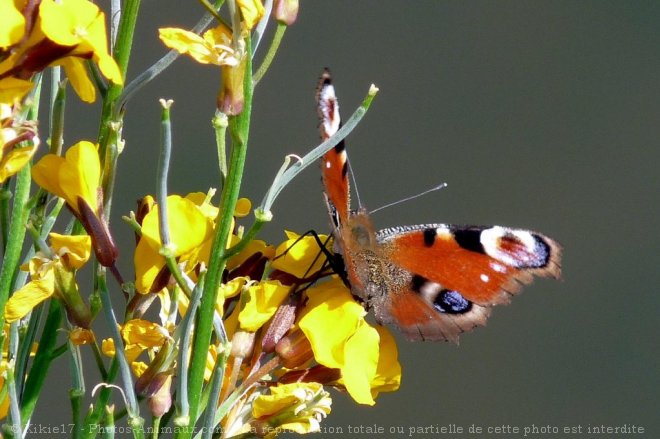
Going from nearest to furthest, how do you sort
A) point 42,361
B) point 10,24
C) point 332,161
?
point 10,24, point 42,361, point 332,161

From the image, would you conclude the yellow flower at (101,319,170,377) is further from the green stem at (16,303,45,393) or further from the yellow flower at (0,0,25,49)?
the yellow flower at (0,0,25,49)

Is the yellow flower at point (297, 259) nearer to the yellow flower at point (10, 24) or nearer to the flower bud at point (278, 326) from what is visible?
the flower bud at point (278, 326)

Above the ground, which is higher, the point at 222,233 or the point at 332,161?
the point at 332,161

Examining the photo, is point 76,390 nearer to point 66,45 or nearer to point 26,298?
point 26,298

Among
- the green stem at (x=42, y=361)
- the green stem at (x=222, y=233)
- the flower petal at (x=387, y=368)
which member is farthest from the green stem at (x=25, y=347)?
the flower petal at (x=387, y=368)

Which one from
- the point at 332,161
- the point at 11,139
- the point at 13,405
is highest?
the point at 332,161

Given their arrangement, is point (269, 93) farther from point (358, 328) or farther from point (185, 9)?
point (358, 328)

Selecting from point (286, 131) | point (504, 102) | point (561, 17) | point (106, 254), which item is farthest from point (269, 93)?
point (106, 254)

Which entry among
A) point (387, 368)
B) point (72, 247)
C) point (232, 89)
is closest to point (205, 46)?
point (232, 89)
